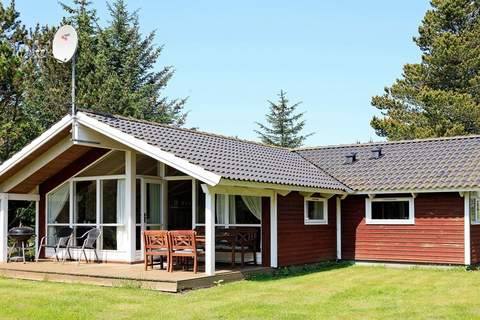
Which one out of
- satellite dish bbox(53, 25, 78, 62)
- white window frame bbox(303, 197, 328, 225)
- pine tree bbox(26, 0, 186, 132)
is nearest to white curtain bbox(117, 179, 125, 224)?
satellite dish bbox(53, 25, 78, 62)

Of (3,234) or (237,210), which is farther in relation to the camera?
(3,234)

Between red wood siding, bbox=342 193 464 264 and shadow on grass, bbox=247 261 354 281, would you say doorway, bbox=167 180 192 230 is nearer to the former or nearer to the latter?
shadow on grass, bbox=247 261 354 281

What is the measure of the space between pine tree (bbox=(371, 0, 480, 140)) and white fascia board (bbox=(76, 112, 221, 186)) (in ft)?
65.8

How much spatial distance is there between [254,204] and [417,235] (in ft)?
13.6

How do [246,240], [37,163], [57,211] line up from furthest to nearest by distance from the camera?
1. [57,211]
2. [37,163]
3. [246,240]

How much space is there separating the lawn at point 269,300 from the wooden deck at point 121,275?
0.88 feet

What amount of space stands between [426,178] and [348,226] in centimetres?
238

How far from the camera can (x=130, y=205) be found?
1362cm

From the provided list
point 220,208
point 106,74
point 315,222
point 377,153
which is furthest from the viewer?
point 106,74

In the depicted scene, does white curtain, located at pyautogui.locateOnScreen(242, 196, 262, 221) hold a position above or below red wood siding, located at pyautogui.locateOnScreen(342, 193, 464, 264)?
above

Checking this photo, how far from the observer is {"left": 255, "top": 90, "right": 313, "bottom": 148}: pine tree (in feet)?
139

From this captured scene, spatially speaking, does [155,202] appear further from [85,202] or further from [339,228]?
[339,228]

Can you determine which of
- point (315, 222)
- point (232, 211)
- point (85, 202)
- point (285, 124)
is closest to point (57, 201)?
point (85, 202)

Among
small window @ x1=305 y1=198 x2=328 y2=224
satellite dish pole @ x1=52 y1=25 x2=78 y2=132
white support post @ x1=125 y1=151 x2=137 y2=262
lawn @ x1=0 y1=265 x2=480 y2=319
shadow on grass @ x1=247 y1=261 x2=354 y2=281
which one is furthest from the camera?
small window @ x1=305 y1=198 x2=328 y2=224
